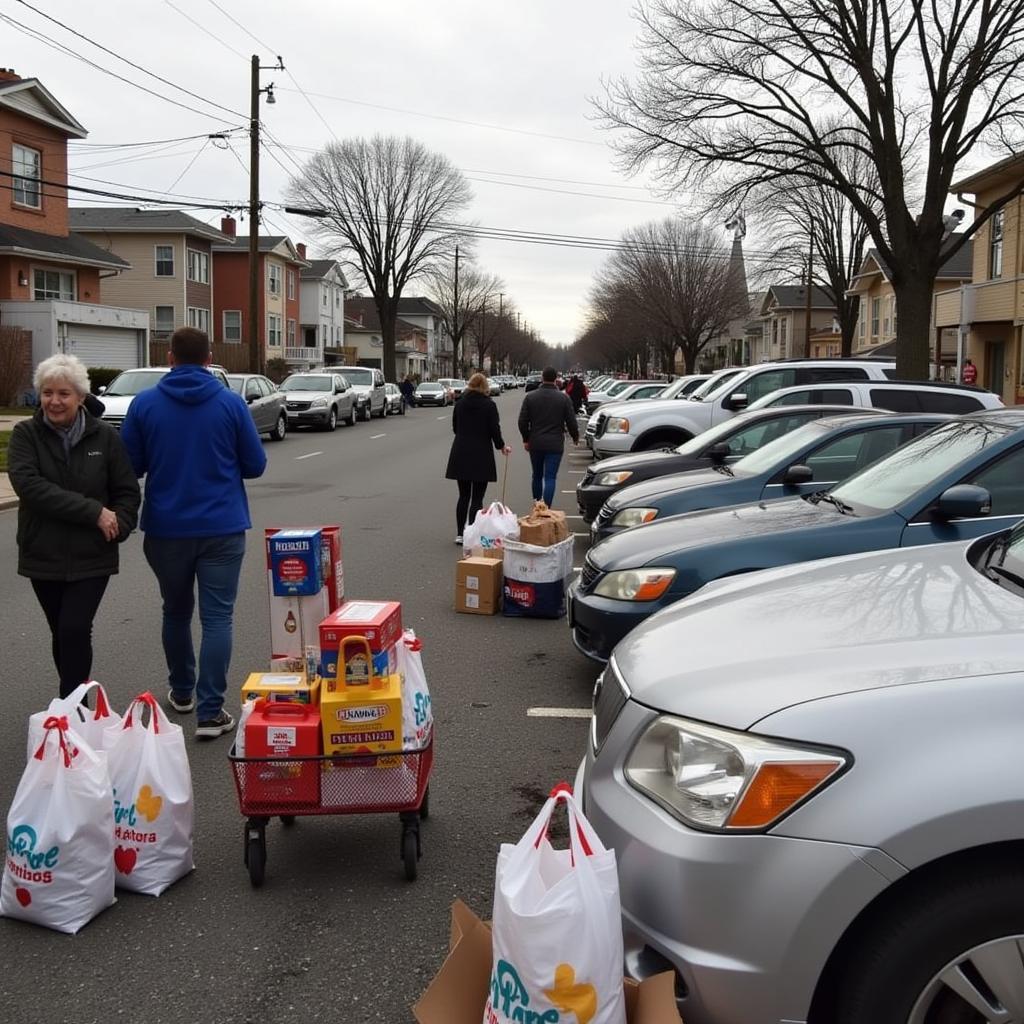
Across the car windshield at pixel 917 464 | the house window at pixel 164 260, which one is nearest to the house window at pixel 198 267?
the house window at pixel 164 260

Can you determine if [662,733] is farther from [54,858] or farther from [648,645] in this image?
[54,858]

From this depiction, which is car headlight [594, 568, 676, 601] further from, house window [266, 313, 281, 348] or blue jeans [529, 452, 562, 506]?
house window [266, 313, 281, 348]

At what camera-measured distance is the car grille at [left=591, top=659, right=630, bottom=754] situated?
296 centimetres

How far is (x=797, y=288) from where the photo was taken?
72.9 m

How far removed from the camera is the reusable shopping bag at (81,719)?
355 cm

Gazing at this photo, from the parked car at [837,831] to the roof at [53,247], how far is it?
3309cm

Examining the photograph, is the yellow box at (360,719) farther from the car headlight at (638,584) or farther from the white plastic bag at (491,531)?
the white plastic bag at (491,531)

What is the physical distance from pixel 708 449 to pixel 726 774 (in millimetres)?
8029

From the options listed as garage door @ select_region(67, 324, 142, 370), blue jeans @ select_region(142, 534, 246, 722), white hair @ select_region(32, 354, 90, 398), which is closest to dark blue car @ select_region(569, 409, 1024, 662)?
blue jeans @ select_region(142, 534, 246, 722)

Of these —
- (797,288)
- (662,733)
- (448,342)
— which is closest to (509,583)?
(662,733)

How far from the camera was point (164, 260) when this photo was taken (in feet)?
164

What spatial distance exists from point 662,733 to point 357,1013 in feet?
4.07

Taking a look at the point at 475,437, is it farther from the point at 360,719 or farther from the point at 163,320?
the point at 163,320

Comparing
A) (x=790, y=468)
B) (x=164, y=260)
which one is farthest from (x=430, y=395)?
(x=790, y=468)
